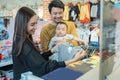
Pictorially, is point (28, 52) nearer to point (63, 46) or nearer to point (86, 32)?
point (63, 46)

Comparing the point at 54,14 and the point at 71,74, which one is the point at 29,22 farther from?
the point at 71,74

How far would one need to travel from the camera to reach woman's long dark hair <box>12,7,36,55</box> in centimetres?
135

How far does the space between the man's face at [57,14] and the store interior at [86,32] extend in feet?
0.15

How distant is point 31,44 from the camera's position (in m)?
1.38

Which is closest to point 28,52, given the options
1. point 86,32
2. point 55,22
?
point 55,22

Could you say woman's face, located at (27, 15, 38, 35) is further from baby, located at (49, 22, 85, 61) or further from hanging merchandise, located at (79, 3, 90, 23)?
hanging merchandise, located at (79, 3, 90, 23)

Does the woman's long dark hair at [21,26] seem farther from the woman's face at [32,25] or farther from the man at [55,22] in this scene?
the man at [55,22]

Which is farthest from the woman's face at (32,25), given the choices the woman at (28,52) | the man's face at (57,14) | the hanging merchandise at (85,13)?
the hanging merchandise at (85,13)

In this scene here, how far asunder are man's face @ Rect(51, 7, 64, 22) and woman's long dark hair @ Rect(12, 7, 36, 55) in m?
0.14

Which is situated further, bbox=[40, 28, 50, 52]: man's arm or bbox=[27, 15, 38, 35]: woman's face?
bbox=[40, 28, 50, 52]: man's arm

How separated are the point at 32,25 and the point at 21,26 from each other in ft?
0.26

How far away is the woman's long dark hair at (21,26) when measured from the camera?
4.43ft

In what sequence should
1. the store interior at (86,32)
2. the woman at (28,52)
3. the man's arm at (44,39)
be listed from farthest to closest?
the man's arm at (44,39), the woman at (28,52), the store interior at (86,32)

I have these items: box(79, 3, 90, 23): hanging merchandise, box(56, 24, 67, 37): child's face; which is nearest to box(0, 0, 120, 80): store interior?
box(79, 3, 90, 23): hanging merchandise
